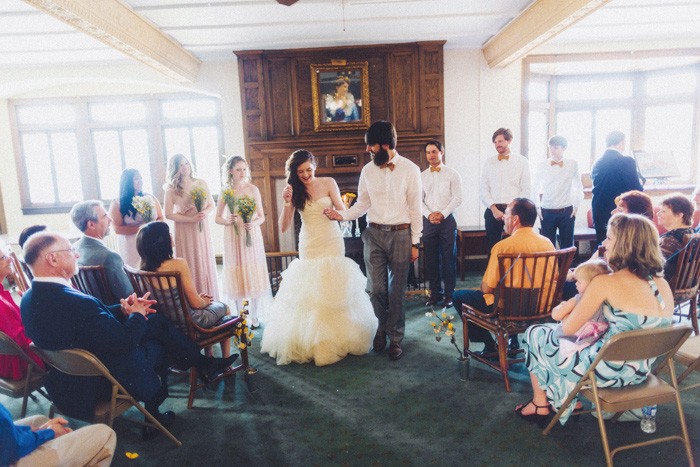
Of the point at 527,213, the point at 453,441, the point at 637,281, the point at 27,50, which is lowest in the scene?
the point at 453,441

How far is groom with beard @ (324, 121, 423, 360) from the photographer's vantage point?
132 inches

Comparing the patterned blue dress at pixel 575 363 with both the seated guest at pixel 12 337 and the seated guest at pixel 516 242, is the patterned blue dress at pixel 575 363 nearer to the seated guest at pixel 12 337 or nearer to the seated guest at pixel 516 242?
the seated guest at pixel 516 242

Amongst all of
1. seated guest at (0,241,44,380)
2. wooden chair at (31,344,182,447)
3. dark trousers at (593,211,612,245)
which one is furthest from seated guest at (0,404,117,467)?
dark trousers at (593,211,612,245)

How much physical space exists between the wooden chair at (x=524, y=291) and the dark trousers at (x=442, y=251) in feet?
6.10

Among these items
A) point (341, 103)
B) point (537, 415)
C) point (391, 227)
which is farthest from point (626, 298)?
point (341, 103)

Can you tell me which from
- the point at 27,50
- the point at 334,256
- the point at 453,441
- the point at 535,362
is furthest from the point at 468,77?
the point at 27,50

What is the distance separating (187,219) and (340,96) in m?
3.35

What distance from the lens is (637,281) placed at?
2068mm

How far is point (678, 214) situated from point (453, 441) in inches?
101

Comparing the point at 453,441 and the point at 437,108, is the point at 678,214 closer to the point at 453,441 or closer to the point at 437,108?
the point at 453,441

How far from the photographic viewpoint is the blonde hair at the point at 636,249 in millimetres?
2043

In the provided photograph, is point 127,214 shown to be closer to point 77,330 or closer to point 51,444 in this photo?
point 77,330

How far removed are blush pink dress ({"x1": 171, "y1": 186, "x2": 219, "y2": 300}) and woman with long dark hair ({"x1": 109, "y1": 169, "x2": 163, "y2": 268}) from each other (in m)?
0.34

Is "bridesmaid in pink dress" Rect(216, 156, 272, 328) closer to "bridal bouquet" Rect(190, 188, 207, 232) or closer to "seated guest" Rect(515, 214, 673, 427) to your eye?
"bridal bouquet" Rect(190, 188, 207, 232)
